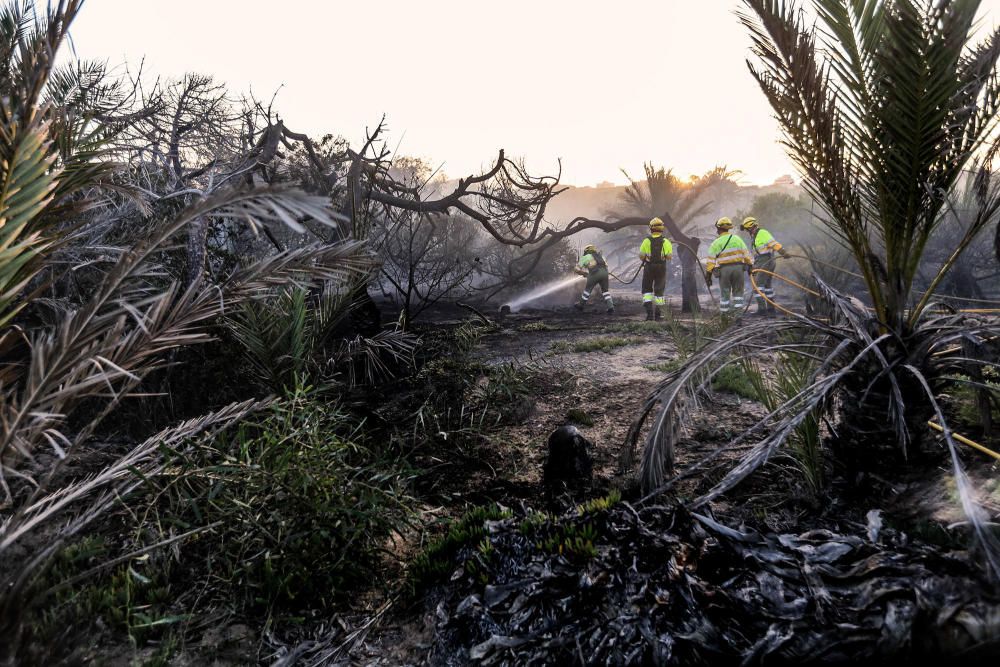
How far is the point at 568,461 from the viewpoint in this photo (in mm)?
3504

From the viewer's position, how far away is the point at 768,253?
35.7ft

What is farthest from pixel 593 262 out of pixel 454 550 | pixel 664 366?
pixel 454 550

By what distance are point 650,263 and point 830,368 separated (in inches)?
330

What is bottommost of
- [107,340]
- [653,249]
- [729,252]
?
[107,340]

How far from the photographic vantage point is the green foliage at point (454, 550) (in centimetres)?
249

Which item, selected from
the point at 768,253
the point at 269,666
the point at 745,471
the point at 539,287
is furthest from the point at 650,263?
the point at 269,666

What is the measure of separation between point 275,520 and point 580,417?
2.83m

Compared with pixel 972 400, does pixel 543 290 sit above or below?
above

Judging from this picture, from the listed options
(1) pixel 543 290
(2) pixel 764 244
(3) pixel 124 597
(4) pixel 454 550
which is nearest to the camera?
(3) pixel 124 597

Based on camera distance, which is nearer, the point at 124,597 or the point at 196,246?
the point at 124,597

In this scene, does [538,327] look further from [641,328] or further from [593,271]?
[593,271]

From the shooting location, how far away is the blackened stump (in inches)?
137

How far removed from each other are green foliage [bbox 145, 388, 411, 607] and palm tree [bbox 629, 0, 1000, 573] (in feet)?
4.97

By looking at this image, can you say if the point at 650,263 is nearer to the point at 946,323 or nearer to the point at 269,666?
the point at 946,323
